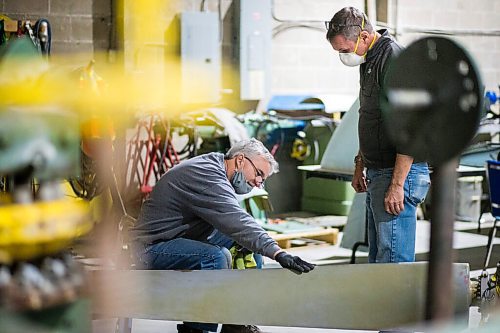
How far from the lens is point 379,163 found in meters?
2.62

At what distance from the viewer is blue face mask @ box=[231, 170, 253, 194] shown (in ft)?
9.17

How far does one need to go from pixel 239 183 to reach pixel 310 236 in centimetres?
201

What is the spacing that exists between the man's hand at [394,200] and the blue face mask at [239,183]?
499 mm

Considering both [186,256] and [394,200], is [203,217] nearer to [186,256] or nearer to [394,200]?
[186,256]

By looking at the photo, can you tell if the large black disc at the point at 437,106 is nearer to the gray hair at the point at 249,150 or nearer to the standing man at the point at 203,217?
the standing man at the point at 203,217

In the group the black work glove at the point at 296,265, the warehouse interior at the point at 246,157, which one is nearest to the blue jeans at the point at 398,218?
the warehouse interior at the point at 246,157

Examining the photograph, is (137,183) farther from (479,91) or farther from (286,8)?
(479,91)

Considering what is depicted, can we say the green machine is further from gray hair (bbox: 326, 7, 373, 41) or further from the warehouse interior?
gray hair (bbox: 326, 7, 373, 41)

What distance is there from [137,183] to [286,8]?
1.66 m

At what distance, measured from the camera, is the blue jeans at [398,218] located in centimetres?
258

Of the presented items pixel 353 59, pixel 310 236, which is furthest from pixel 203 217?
pixel 310 236

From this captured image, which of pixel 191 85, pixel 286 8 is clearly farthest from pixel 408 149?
pixel 286 8

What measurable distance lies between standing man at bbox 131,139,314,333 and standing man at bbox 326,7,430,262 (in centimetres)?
37

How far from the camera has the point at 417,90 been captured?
88cm
